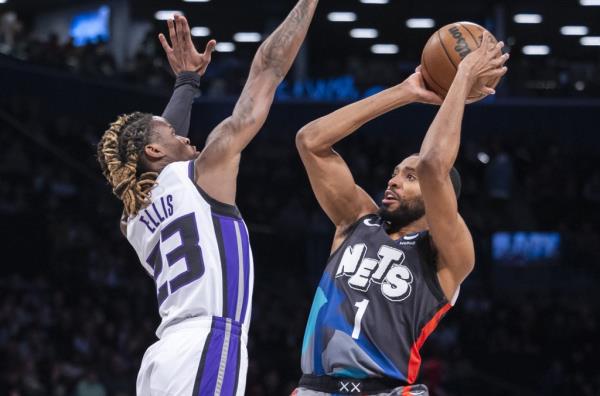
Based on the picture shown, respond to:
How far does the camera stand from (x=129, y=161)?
4.59 meters

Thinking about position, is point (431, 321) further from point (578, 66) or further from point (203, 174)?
point (578, 66)

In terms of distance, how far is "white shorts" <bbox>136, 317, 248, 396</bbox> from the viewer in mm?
4113

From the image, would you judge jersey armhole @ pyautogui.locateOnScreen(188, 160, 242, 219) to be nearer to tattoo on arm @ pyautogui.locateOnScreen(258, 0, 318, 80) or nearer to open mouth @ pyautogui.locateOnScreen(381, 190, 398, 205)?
tattoo on arm @ pyautogui.locateOnScreen(258, 0, 318, 80)

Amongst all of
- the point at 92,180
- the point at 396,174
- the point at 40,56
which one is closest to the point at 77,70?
the point at 40,56

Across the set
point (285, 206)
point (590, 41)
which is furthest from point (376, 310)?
point (590, 41)

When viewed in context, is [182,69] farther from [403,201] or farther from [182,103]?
[403,201]

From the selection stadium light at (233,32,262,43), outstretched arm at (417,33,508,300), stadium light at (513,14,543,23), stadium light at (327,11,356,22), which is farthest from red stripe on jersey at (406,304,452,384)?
stadium light at (233,32,262,43)

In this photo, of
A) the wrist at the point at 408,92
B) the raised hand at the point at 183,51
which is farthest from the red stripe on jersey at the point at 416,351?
the raised hand at the point at 183,51

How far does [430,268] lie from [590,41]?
2352 centimetres

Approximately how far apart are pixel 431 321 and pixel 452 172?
2.72 ft

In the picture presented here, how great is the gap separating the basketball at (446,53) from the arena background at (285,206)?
6.32 meters

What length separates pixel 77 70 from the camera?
18797 mm

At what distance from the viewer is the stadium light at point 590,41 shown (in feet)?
87.0

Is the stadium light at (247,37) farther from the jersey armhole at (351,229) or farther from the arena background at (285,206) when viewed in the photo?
the jersey armhole at (351,229)
